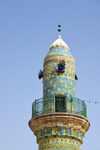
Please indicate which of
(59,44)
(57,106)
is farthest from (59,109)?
(59,44)

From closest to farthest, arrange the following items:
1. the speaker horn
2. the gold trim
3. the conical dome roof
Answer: the gold trim, the speaker horn, the conical dome roof

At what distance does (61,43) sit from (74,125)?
17.9 ft

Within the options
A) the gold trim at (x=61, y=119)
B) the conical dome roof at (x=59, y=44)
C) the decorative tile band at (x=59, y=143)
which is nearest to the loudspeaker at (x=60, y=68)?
the conical dome roof at (x=59, y=44)

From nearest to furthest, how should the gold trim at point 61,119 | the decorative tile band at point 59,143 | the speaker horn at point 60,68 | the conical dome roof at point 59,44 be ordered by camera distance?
the decorative tile band at point 59,143 → the gold trim at point 61,119 → the speaker horn at point 60,68 → the conical dome roof at point 59,44

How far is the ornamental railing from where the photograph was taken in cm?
2181

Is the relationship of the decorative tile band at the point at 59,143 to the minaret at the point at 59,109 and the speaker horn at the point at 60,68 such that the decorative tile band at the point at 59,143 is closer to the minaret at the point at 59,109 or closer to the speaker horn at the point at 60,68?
the minaret at the point at 59,109

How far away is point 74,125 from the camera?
2145 centimetres

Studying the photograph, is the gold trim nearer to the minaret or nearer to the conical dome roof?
the minaret

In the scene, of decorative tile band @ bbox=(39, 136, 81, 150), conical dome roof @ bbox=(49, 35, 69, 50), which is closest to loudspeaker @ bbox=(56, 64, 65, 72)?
conical dome roof @ bbox=(49, 35, 69, 50)

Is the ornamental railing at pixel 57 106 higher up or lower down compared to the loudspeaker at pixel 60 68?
lower down

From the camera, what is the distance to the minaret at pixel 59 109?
21.2 meters

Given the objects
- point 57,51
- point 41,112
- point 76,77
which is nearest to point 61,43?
point 57,51

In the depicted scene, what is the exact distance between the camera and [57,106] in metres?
22.4

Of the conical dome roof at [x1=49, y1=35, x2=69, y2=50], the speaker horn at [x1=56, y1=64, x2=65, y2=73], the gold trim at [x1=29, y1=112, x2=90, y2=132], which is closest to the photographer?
the gold trim at [x1=29, y1=112, x2=90, y2=132]
